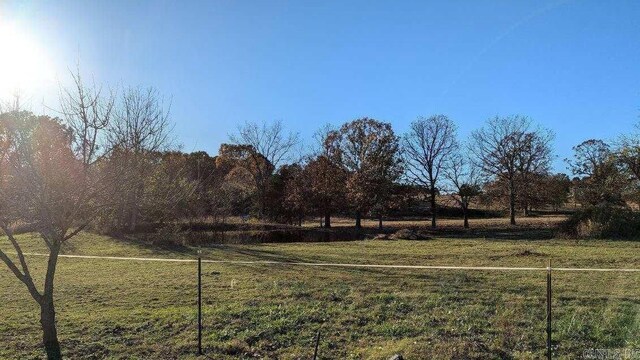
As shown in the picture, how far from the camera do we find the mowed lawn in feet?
21.4

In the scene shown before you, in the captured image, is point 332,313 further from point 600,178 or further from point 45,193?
point 600,178

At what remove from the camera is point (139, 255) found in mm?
20562

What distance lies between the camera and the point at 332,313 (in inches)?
320

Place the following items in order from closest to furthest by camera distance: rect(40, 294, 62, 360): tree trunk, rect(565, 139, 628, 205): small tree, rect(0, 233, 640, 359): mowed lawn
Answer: rect(0, 233, 640, 359): mowed lawn → rect(40, 294, 62, 360): tree trunk → rect(565, 139, 628, 205): small tree

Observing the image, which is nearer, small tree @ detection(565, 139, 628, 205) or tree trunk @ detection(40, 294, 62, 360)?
tree trunk @ detection(40, 294, 62, 360)

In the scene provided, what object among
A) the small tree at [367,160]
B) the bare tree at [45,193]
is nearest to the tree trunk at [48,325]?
the bare tree at [45,193]

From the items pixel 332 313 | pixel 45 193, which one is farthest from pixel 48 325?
pixel 332 313

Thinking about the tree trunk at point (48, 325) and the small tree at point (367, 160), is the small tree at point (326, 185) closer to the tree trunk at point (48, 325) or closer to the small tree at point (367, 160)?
the small tree at point (367, 160)

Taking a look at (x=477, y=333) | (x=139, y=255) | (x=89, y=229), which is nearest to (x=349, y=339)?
(x=477, y=333)

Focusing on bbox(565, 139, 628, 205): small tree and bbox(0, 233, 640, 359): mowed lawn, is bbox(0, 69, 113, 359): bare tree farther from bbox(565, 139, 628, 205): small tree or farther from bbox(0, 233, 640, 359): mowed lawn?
bbox(565, 139, 628, 205): small tree

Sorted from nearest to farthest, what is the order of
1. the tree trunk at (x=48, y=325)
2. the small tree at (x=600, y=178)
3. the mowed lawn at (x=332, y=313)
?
the mowed lawn at (x=332, y=313) → the tree trunk at (x=48, y=325) → the small tree at (x=600, y=178)

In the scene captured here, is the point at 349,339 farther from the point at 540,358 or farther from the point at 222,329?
the point at 540,358

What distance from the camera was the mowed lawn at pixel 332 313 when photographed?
21.4ft

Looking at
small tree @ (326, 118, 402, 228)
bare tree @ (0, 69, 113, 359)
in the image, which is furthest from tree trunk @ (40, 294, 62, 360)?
small tree @ (326, 118, 402, 228)
